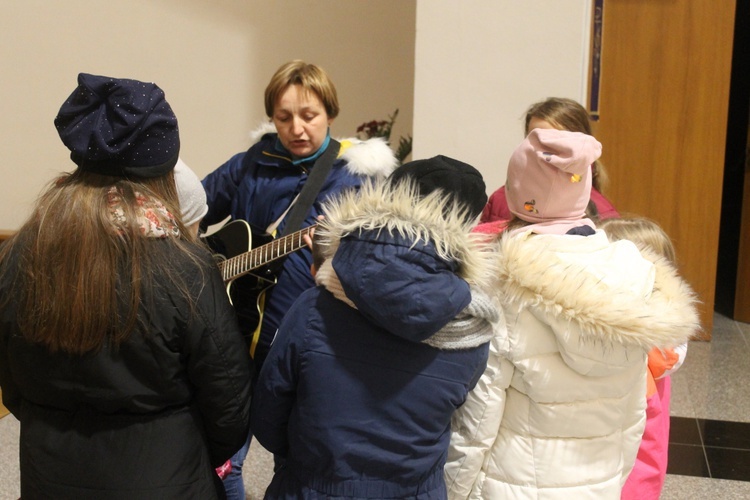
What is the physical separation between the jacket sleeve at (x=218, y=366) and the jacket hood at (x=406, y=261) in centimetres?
23

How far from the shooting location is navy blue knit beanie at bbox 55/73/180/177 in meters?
1.24

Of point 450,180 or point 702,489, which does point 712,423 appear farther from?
point 450,180

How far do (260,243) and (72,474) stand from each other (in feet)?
3.02

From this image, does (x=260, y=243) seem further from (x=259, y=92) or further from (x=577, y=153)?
(x=259, y=92)

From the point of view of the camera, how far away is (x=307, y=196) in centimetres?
210

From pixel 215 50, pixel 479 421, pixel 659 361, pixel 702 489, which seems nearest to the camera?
pixel 479 421

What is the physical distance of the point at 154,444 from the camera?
4.34 feet

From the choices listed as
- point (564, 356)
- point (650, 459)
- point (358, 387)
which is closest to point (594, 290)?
point (564, 356)

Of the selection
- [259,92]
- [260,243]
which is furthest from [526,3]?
[260,243]

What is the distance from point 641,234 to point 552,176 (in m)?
0.42

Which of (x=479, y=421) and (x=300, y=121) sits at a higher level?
(x=300, y=121)

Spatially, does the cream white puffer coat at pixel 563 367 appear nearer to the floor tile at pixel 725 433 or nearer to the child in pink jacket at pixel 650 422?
the child in pink jacket at pixel 650 422

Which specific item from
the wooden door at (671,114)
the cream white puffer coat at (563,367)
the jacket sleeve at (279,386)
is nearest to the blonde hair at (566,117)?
the cream white puffer coat at (563,367)

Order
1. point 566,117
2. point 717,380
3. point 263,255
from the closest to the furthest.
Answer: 1. point 263,255
2. point 566,117
3. point 717,380
